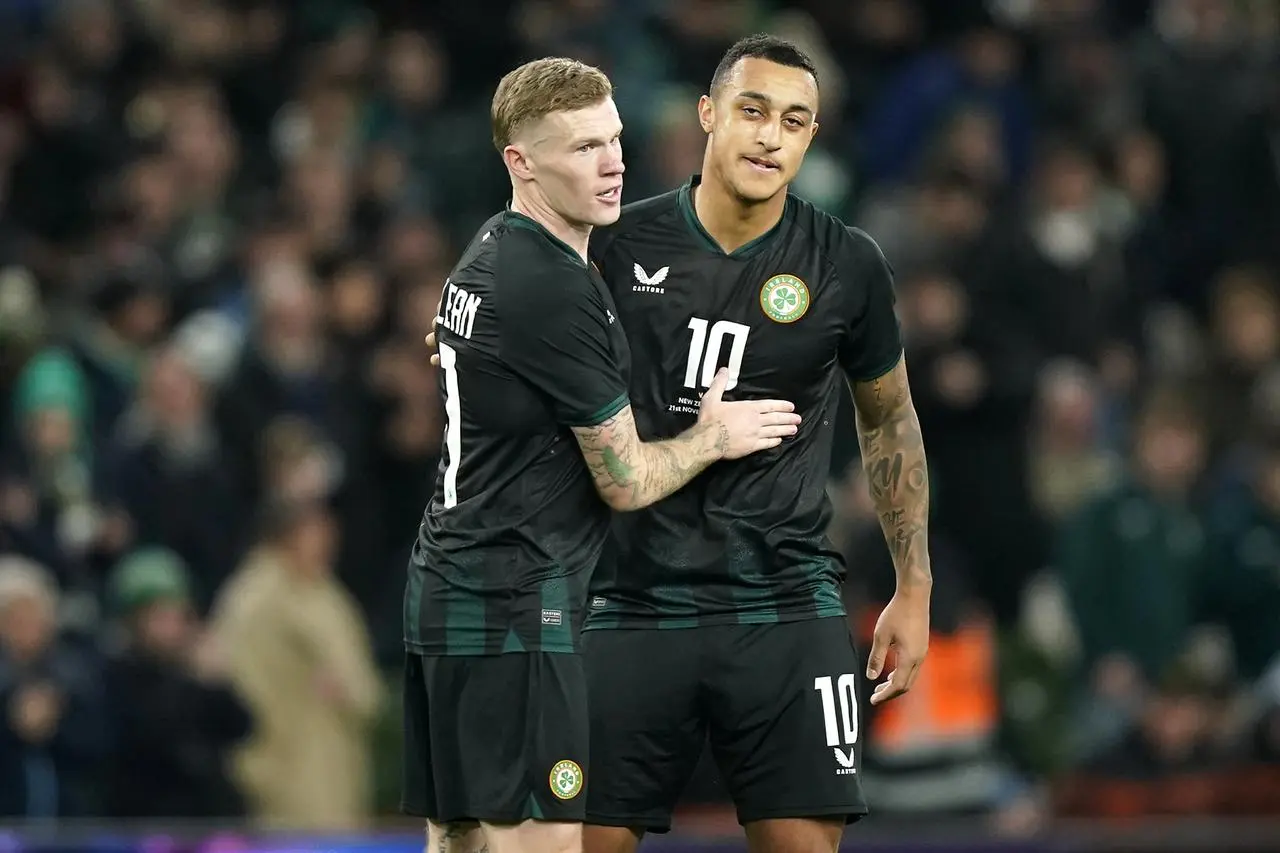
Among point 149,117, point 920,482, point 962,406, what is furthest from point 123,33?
point 920,482

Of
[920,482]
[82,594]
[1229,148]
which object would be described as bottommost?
[82,594]

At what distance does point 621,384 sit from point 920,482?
1.12 m

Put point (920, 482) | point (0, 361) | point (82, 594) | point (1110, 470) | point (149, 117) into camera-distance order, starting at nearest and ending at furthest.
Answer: point (920, 482)
point (82, 594)
point (0, 361)
point (1110, 470)
point (149, 117)

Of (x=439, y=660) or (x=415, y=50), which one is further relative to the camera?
(x=415, y=50)

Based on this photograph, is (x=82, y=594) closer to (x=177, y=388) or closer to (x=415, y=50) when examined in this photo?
(x=177, y=388)

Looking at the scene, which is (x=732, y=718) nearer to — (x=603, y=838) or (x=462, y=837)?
(x=603, y=838)

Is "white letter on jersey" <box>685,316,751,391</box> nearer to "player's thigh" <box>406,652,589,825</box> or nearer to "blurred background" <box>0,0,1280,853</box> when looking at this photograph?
"player's thigh" <box>406,652,589,825</box>

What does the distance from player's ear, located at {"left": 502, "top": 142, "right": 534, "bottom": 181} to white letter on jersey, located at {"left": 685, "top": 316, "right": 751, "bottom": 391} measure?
Answer: 0.77 meters

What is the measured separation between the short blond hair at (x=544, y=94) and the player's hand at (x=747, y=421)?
84cm

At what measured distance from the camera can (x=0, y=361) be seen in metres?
A: 11.5

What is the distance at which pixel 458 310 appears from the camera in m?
6.03

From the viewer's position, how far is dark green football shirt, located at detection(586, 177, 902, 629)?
257 inches

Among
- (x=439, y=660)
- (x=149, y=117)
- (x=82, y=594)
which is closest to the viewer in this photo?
(x=439, y=660)

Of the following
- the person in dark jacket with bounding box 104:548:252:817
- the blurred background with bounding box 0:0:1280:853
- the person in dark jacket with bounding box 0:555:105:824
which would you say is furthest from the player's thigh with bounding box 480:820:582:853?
the person in dark jacket with bounding box 104:548:252:817
